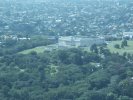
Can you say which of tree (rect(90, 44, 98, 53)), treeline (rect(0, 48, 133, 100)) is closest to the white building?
tree (rect(90, 44, 98, 53))

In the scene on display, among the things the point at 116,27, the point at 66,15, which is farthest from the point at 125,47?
the point at 66,15

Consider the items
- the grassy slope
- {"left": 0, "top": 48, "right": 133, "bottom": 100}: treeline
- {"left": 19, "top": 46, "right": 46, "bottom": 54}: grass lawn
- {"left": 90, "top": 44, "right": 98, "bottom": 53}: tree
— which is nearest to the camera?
{"left": 0, "top": 48, "right": 133, "bottom": 100}: treeline

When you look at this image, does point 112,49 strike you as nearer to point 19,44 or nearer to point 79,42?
point 79,42

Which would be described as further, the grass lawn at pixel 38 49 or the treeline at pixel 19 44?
the treeline at pixel 19 44

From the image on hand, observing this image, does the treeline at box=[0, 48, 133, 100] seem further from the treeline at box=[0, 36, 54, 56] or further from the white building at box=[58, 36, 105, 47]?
the white building at box=[58, 36, 105, 47]

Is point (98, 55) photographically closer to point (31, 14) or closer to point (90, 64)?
point (90, 64)

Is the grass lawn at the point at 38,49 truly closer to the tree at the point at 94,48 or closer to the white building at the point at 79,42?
the white building at the point at 79,42

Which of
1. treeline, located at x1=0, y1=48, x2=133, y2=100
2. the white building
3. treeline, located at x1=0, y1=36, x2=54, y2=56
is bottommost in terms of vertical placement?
the white building

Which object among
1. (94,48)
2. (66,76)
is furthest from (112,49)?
(66,76)

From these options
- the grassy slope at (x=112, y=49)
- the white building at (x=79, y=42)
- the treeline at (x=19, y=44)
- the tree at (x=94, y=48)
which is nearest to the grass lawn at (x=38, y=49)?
the grassy slope at (x=112, y=49)
